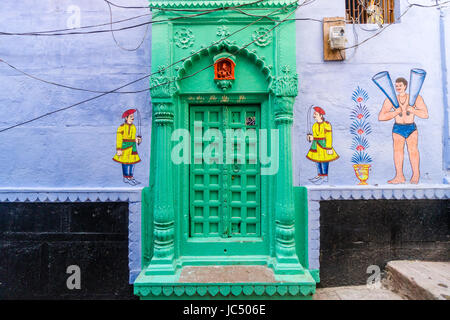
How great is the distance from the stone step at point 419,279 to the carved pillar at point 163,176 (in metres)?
2.98

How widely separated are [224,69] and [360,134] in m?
2.18

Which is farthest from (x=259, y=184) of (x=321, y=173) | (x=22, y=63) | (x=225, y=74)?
(x=22, y=63)

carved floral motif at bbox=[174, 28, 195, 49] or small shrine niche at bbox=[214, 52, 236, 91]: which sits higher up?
carved floral motif at bbox=[174, 28, 195, 49]

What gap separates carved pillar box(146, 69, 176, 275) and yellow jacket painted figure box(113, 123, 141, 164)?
1.24 feet

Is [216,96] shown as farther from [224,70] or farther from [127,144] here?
[127,144]

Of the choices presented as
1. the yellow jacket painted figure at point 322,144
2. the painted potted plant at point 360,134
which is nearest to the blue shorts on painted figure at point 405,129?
the painted potted plant at point 360,134

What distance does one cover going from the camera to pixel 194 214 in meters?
3.32

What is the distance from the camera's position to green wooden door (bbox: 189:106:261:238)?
329 cm

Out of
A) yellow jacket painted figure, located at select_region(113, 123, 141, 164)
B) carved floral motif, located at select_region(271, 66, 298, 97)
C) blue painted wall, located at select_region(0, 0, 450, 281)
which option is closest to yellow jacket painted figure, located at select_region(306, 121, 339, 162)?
blue painted wall, located at select_region(0, 0, 450, 281)

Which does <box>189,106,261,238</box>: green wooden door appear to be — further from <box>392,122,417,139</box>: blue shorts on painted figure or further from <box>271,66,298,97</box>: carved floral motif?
<box>392,122,417,139</box>: blue shorts on painted figure

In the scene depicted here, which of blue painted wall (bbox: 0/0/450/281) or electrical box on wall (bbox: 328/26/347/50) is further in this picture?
blue painted wall (bbox: 0/0/450/281)

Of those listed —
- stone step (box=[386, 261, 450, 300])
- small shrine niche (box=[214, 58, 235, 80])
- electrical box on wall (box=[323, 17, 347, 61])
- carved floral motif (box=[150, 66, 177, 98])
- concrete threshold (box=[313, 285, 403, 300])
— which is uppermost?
electrical box on wall (box=[323, 17, 347, 61])

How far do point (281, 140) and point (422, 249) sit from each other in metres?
2.55
